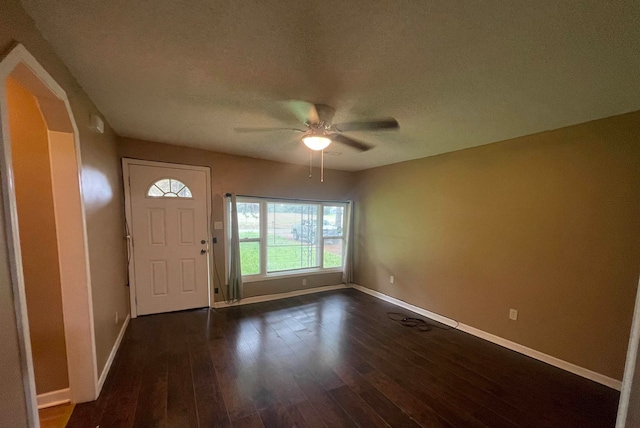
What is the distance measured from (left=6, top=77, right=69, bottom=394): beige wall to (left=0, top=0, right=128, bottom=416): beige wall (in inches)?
7.4

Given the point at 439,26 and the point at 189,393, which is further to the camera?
the point at 189,393

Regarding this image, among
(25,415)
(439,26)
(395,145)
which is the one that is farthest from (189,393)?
(395,145)

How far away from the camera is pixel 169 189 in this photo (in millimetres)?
3328

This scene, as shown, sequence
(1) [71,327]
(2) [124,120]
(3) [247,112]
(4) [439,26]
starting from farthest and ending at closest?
(2) [124,120] → (3) [247,112] → (1) [71,327] → (4) [439,26]

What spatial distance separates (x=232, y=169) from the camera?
368cm

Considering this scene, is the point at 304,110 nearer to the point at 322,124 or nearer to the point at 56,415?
the point at 322,124

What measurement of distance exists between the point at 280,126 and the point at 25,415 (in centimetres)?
242

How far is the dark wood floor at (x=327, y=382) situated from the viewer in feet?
5.56

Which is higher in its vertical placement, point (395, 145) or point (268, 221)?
point (395, 145)

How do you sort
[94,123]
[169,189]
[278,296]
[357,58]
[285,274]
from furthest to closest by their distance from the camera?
[285,274] < [278,296] < [169,189] < [94,123] < [357,58]

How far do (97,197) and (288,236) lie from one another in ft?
8.85

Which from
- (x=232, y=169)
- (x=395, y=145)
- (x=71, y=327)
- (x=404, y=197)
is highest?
(x=395, y=145)

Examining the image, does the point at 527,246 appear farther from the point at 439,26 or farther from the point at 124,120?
the point at 124,120

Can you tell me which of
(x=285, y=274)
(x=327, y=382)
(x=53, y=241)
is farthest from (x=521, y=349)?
(x=53, y=241)
